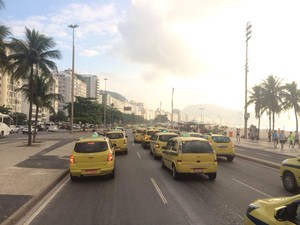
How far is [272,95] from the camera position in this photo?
5256 cm

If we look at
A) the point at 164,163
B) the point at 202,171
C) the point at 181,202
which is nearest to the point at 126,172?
the point at 164,163

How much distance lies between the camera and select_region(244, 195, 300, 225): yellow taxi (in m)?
3.77

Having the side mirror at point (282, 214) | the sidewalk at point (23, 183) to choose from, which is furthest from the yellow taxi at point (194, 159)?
the side mirror at point (282, 214)

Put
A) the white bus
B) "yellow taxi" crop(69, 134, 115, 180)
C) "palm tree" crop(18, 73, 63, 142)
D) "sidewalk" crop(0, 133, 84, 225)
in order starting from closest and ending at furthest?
"sidewalk" crop(0, 133, 84, 225) → "yellow taxi" crop(69, 134, 115, 180) → "palm tree" crop(18, 73, 63, 142) → the white bus

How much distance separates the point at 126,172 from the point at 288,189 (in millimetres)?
6663

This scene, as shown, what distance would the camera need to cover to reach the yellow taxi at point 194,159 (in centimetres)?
1245

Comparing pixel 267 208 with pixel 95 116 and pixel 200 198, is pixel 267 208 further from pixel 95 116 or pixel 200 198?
pixel 95 116

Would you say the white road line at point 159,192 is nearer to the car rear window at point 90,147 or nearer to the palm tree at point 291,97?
the car rear window at point 90,147

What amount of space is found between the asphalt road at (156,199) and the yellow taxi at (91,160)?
0.40m

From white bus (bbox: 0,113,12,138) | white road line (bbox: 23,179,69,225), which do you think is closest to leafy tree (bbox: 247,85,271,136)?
white bus (bbox: 0,113,12,138)

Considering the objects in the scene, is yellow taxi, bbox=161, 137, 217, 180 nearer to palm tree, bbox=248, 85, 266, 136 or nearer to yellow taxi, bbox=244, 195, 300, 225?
yellow taxi, bbox=244, 195, 300, 225

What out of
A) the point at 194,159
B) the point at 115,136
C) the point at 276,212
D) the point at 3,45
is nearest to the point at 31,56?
the point at 3,45

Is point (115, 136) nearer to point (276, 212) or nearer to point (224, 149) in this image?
point (224, 149)

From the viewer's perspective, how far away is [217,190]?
10.8 metres
